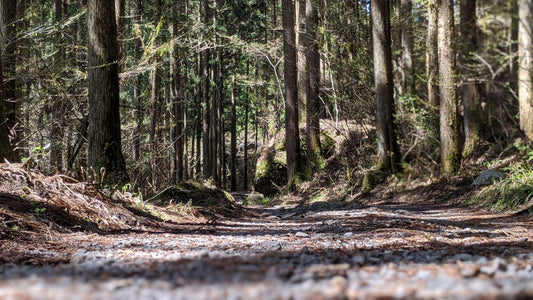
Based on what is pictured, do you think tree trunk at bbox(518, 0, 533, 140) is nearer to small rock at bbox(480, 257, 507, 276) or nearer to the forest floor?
the forest floor

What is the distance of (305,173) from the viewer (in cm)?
1714

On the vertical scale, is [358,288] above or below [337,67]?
below

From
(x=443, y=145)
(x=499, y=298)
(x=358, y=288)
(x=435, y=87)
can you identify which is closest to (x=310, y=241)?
(x=358, y=288)

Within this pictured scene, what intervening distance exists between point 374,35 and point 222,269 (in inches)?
486

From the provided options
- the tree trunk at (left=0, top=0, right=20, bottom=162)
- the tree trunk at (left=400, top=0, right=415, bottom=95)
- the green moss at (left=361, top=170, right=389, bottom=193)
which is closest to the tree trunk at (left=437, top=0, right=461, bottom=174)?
the green moss at (left=361, top=170, right=389, bottom=193)

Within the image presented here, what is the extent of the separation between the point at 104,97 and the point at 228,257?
202 inches

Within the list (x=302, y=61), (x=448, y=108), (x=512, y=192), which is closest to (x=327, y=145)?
(x=302, y=61)

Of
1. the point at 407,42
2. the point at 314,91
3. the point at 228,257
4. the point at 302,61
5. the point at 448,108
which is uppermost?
the point at 407,42

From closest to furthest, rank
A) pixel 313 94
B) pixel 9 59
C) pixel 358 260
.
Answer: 1. pixel 358 260
2. pixel 9 59
3. pixel 313 94

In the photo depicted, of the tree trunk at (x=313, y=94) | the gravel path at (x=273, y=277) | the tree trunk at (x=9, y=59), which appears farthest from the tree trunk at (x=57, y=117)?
the tree trunk at (x=313, y=94)

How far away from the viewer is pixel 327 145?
60.6 feet

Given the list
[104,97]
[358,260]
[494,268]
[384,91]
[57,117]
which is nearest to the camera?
[494,268]

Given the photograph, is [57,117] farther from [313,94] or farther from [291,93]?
[313,94]

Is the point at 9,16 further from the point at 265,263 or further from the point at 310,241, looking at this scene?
the point at 265,263
